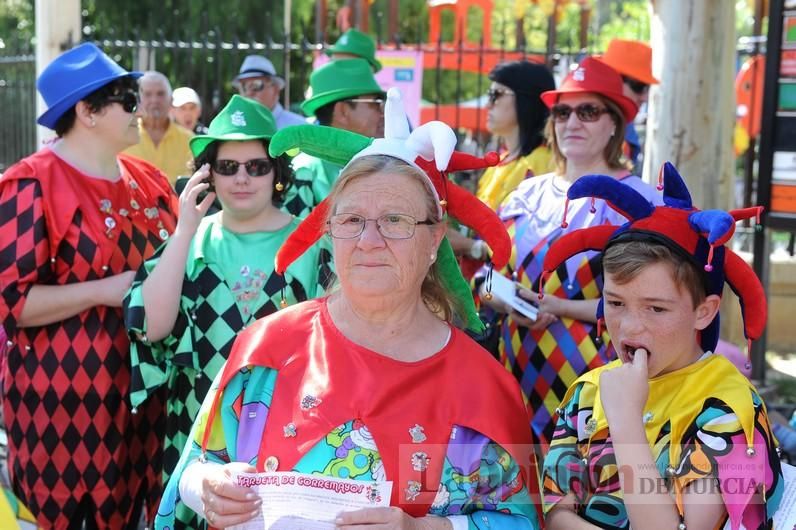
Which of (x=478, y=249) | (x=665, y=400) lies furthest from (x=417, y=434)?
(x=478, y=249)

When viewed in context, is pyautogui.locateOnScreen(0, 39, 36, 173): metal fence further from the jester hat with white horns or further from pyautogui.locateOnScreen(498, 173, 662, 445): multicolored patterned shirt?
the jester hat with white horns

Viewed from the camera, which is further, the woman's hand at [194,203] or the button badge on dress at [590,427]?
the woman's hand at [194,203]

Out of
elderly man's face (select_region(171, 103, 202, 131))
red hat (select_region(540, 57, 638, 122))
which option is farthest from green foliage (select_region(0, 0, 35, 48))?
red hat (select_region(540, 57, 638, 122))

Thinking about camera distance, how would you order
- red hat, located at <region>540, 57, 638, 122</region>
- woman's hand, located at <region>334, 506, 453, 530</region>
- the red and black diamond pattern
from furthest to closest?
red hat, located at <region>540, 57, 638, 122</region> → the red and black diamond pattern → woman's hand, located at <region>334, 506, 453, 530</region>

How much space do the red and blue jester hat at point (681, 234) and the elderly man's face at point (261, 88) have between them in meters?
5.32

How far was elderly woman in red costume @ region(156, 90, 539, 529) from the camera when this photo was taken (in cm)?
248

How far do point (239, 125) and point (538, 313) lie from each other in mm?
1393

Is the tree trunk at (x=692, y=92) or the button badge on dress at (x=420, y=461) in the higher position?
the tree trunk at (x=692, y=92)

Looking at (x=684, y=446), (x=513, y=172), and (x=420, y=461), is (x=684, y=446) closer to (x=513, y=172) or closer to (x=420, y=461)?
(x=420, y=461)

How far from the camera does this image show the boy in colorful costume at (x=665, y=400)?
2373mm

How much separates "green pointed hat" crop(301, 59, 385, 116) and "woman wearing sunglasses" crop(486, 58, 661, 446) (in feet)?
3.88

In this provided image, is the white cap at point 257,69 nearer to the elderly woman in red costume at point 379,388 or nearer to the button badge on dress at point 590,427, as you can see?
the elderly woman in red costume at point 379,388

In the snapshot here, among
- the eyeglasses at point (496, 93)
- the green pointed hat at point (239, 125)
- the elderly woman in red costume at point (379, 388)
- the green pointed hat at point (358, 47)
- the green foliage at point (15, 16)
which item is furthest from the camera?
the green foliage at point (15, 16)

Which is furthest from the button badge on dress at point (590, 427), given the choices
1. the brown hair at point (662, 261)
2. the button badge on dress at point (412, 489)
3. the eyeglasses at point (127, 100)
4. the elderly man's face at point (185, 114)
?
the elderly man's face at point (185, 114)
